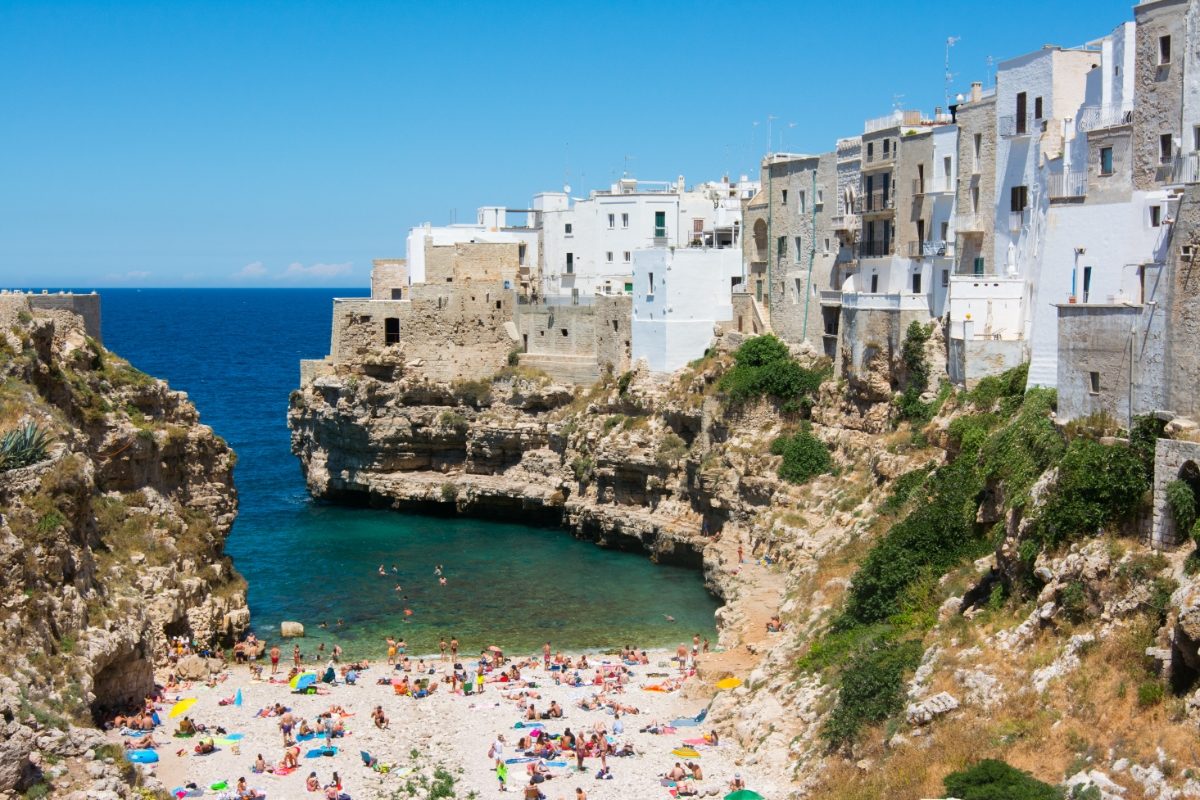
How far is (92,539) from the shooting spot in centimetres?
3184

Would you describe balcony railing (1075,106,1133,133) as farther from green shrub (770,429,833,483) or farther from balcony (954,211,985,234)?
green shrub (770,429,833,483)

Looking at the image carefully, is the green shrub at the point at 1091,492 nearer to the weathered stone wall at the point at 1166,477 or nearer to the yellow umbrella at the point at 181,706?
the weathered stone wall at the point at 1166,477

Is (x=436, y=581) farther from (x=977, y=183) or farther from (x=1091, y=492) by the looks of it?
(x=1091, y=492)

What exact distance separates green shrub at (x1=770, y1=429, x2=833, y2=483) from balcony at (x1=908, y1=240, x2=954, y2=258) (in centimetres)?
684

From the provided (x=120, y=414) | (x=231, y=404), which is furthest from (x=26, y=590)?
(x=231, y=404)

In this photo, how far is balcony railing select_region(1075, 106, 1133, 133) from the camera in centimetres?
3173

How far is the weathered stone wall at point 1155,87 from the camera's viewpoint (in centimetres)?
2911

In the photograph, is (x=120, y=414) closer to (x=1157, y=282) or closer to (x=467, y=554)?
(x=467, y=554)

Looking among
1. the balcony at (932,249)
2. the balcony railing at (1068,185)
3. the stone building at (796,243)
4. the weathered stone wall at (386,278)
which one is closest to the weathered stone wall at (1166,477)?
the balcony railing at (1068,185)

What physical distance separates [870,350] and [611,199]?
23803 mm

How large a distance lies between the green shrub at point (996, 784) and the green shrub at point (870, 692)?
142 inches

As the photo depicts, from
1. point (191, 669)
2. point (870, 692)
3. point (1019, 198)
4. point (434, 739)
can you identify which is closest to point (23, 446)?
point (191, 669)

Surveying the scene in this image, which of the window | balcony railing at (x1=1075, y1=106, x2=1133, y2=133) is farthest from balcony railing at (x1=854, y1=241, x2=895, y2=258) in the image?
balcony railing at (x1=1075, y1=106, x2=1133, y2=133)

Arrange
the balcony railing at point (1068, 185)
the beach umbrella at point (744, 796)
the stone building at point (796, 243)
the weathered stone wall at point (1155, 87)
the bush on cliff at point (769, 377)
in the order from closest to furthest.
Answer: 1. the beach umbrella at point (744, 796)
2. the weathered stone wall at point (1155, 87)
3. the balcony railing at point (1068, 185)
4. the bush on cliff at point (769, 377)
5. the stone building at point (796, 243)
